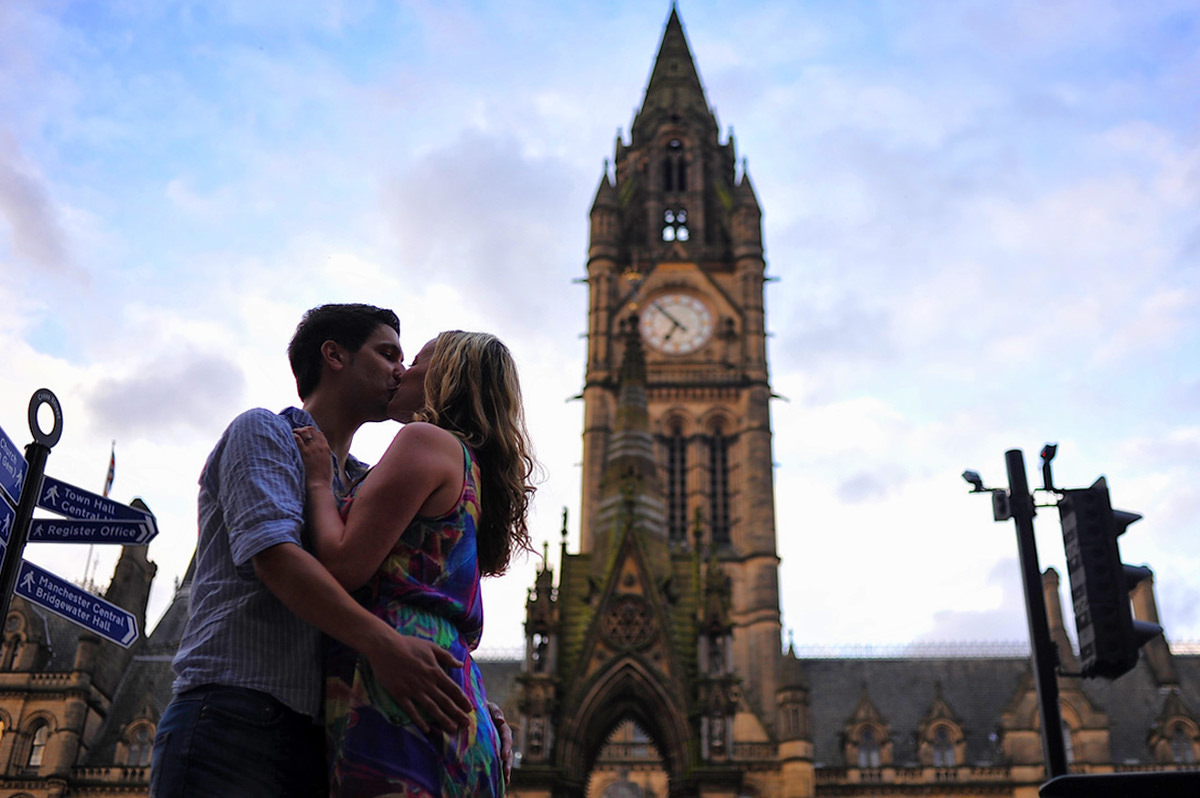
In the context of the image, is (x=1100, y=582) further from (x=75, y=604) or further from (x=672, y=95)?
(x=672, y=95)

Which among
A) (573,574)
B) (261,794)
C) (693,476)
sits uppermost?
(693,476)

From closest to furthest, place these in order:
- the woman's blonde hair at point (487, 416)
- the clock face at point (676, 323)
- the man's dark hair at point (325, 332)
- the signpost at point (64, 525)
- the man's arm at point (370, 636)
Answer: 1. the man's arm at point (370, 636)
2. the woman's blonde hair at point (487, 416)
3. the man's dark hair at point (325, 332)
4. the signpost at point (64, 525)
5. the clock face at point (676, 323)

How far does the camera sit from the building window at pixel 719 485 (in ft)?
153

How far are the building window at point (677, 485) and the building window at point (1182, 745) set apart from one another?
20.3m

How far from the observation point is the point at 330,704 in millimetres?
3084

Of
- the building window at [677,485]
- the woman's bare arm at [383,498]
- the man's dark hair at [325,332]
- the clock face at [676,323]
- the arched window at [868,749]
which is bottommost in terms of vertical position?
the woman's bare arm at [383,498]

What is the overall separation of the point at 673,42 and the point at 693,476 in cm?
3009

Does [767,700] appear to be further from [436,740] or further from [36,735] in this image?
[436,740]

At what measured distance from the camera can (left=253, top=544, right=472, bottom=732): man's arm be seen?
114 inches

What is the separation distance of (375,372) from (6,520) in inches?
137

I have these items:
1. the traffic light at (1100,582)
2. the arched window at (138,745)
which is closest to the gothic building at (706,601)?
the traffic light at (1100,582)

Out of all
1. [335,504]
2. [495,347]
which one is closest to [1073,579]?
[495,347]

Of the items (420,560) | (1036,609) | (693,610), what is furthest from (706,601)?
(420,560)

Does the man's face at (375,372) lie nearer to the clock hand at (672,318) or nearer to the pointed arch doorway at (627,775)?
the pointed arch doorway at (627,775)
